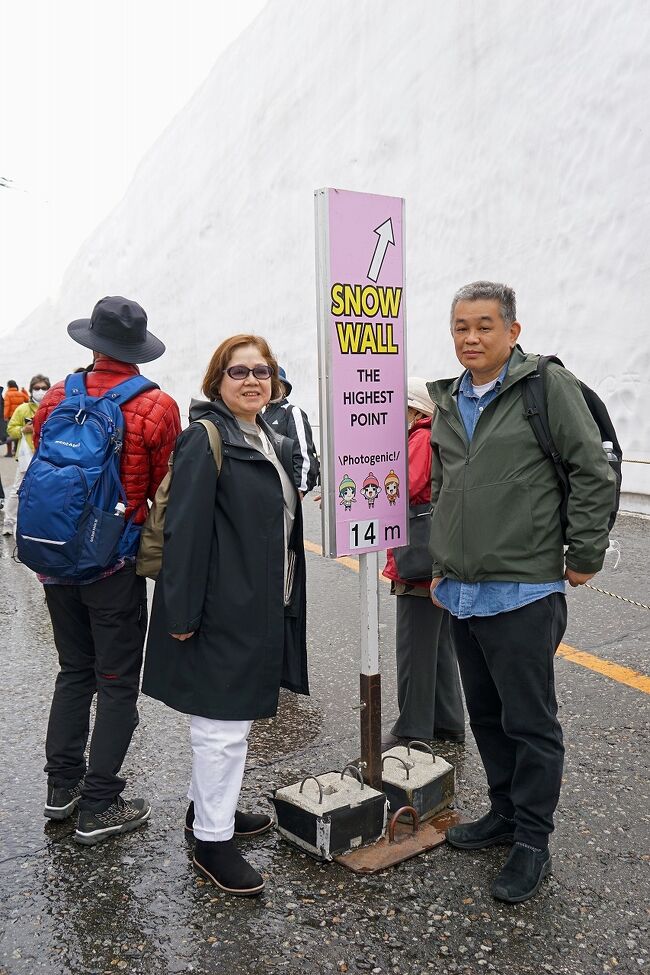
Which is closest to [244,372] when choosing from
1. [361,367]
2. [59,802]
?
[361,367]

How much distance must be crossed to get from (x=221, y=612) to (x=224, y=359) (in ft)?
2.83

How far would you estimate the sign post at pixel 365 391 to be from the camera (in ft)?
9.53

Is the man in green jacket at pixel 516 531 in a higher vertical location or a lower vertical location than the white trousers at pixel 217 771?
higher

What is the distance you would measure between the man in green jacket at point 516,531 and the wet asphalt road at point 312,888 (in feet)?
0.66

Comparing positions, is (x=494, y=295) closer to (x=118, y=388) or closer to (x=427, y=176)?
(x=118, y=388)

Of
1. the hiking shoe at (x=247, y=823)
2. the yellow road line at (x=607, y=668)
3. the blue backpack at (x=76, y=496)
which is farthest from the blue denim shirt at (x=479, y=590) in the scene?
the yellow road line at (x=607, y=668)

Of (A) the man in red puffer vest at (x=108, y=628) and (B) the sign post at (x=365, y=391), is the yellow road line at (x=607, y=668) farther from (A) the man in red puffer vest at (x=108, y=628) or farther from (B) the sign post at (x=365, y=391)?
(A) the man in red puffer vest at (x=108, y=628)

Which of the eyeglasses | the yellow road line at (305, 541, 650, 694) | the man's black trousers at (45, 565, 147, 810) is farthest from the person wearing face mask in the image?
the eyeglasses

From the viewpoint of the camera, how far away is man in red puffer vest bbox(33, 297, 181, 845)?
10.4 feet

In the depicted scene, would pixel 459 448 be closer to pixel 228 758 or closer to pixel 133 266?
pixel 228 758

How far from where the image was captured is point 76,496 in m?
3.01

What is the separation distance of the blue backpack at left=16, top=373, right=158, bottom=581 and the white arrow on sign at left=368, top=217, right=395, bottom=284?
99 centimetres

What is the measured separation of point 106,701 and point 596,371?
10.4m

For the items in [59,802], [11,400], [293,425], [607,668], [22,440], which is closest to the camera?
[59,802]
